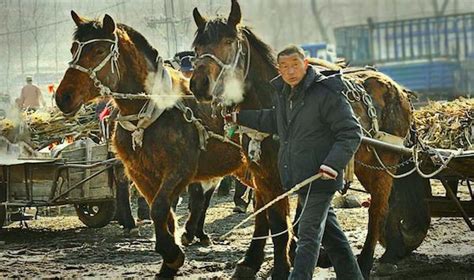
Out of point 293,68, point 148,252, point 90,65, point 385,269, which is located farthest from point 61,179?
point 293,68

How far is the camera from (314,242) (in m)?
5.76

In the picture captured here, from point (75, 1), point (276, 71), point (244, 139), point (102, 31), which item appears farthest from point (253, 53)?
point (75, 1)

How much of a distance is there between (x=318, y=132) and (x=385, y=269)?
2437 millimetres

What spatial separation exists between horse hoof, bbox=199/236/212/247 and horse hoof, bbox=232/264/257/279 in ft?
7.12

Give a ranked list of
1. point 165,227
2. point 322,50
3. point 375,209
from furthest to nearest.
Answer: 1. point 322,50
2. point 375,209
3. point 165,227

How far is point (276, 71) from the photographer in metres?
7.30

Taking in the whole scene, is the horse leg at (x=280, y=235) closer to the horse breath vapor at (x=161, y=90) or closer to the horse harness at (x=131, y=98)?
the horse harness at (x=131, y=98)

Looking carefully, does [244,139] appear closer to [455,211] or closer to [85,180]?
[455,211]

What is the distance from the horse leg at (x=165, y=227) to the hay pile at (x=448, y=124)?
4312 mm

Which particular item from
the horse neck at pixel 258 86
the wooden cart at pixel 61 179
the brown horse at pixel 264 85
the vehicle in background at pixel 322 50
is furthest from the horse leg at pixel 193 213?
the horse neck at pixel 258 86

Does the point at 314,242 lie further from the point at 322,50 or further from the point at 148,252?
the point at 148,252

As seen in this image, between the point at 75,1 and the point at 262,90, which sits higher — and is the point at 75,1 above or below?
above

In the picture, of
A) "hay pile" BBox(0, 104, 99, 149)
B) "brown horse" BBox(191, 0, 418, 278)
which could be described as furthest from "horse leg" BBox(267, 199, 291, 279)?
"hay pile" BBox(0, 104, 99, 149)

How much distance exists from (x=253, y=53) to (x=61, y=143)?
5687 mm
